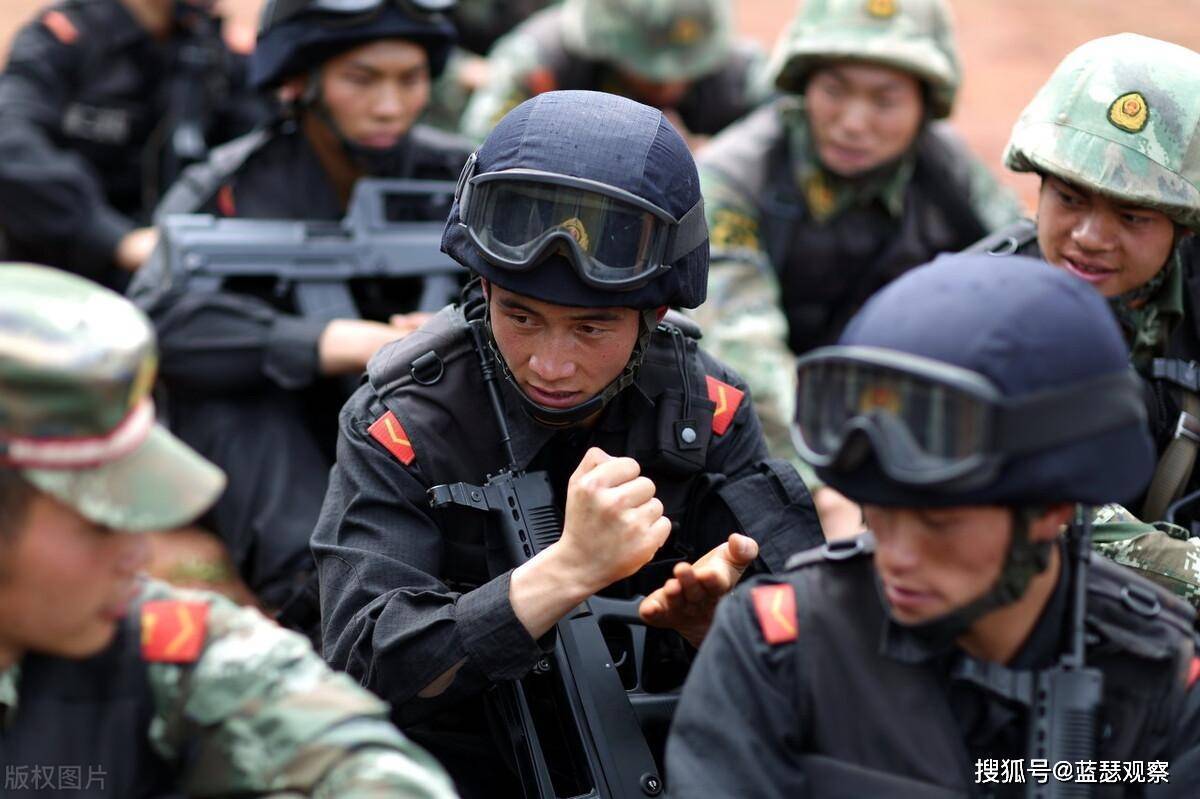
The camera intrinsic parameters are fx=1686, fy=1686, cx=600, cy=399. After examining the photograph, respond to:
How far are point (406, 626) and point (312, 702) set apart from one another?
0.66m

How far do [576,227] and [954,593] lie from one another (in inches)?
46.4

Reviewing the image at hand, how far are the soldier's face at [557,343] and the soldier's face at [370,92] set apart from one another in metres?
2.31

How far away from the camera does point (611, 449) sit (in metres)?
3.87

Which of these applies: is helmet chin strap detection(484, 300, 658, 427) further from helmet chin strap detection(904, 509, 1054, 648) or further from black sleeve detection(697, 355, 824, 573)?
helmet chin strap detection(904, 509, 1054, 648)

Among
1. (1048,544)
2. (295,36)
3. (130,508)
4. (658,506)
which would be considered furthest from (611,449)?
(295,36)

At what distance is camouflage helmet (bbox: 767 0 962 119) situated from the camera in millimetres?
6281

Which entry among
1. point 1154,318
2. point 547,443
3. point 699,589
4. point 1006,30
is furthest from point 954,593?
point 1006,30

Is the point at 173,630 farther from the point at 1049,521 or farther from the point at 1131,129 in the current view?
the point at 1131,129

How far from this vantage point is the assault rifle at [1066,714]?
2.79 meters

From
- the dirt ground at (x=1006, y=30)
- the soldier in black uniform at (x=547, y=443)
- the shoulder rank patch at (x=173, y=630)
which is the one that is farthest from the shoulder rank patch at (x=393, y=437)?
the dirt ground at (x=1006, y=30)

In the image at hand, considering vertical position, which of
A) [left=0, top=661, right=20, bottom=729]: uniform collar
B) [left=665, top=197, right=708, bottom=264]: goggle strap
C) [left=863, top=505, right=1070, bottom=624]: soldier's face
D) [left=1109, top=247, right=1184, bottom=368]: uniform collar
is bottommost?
[left=0, top=661, right=20, bottom=729]: uniform collar

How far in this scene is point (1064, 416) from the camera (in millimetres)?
2607

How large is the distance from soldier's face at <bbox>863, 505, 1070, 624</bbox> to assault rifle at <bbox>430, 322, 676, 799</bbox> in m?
0.89

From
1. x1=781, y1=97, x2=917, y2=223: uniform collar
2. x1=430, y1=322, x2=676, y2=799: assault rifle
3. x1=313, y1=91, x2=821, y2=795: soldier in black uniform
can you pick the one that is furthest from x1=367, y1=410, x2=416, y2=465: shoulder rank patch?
x1=781, y1=97, x2=917, y2=223: uniform collar
